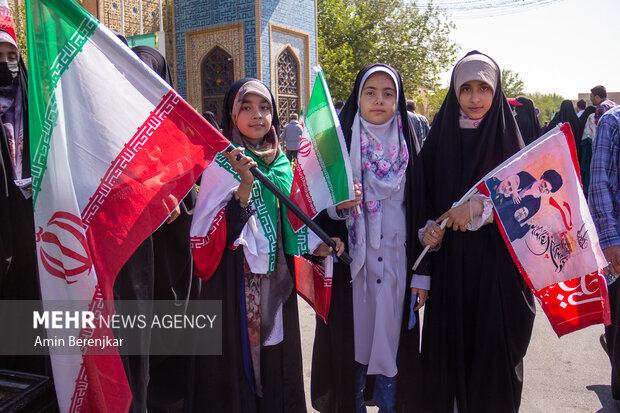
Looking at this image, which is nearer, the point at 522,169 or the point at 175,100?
the point at 175,100

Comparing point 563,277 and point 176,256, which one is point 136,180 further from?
point 563,277

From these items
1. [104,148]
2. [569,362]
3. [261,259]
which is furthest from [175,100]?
[569,362]

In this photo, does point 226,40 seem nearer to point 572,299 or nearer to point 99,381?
point 572,299

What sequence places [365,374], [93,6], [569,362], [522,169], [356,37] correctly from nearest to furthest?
[522,169]
[365,374]
[569,362]
[93,6]
[356,37]

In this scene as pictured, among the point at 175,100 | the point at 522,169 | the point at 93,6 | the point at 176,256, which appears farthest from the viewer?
the point at 93,6

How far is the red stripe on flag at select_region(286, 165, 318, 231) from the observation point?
2.12m

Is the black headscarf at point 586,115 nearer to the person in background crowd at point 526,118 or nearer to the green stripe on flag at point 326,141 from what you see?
the person in background crowd at point 526,118

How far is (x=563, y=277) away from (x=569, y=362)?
1.49 metres

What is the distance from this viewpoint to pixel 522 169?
2074 millimetres

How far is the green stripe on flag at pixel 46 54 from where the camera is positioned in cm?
154

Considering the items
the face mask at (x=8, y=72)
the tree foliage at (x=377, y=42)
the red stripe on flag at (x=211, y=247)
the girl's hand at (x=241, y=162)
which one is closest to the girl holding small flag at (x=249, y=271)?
the red stripe on flag at (x=211, y=247)

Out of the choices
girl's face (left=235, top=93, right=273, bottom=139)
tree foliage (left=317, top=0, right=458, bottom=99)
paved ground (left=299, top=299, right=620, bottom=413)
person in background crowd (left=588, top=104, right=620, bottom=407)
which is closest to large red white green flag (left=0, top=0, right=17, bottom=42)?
girl's face (left=235, top=93, right=273, bottom=139)

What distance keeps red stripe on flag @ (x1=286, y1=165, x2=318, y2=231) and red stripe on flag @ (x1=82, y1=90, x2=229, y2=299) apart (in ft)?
1.37

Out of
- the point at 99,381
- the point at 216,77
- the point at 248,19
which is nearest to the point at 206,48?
the point at 216,77
